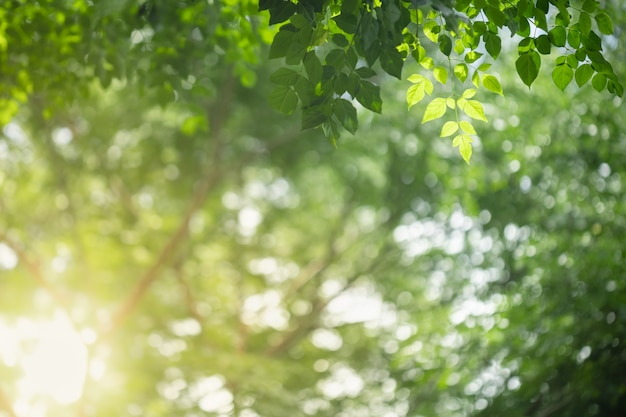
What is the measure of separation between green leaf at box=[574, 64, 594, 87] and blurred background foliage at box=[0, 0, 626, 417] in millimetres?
2159

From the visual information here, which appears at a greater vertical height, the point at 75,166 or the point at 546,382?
the point at 75,166

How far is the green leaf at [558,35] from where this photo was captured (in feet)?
7.25

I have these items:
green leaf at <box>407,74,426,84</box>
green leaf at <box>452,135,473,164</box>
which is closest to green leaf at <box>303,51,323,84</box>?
green leaf at <box>407,74,426,84</box>

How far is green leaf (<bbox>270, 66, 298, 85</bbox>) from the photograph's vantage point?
230cm

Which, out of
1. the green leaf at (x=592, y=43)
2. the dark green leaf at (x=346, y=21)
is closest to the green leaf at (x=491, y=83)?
the green leaf at (x=592, y=43)

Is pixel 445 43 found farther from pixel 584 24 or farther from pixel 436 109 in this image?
pixel 584 24

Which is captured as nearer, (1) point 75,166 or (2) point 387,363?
(2) point 387,363

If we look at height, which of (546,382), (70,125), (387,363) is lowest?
(546,382)

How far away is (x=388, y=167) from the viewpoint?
9031mm

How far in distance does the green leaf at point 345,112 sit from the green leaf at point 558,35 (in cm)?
82

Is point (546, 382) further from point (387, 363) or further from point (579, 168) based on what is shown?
point (387, 363)

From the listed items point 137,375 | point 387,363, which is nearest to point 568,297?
point 387,363

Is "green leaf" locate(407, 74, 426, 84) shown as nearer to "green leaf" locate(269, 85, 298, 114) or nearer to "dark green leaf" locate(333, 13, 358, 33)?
"dark green leaf" locate(333, 13, 358, 33)

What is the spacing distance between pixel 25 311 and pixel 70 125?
141 inches
